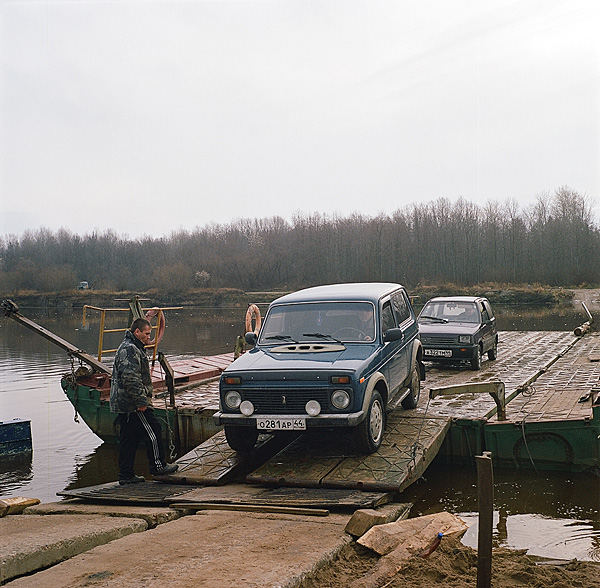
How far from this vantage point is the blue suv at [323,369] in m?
7.68

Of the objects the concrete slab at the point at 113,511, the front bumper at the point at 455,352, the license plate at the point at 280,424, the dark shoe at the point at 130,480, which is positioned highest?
the license plate at the point at 280,424

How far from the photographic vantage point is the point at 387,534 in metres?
5.61

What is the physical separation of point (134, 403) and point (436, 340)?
9152 millimetres

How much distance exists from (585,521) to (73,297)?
224ft

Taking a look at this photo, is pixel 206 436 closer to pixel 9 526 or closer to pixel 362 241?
pixel 9 526

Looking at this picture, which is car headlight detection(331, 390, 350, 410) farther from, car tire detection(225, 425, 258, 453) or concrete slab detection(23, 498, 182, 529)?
concrete slab detection(23, 498, 182, 529)

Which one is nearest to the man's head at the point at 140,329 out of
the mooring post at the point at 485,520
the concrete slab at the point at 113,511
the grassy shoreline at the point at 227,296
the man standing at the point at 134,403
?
the man standing at the point at 134,403

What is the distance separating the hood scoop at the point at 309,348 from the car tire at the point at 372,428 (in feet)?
2.61

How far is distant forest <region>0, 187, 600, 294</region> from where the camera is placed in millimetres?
73625

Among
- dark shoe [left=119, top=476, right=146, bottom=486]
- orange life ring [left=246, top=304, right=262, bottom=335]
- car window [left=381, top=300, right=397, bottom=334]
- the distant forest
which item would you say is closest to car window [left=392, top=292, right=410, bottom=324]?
car window [left=381, top=300, right=397, bottom=334]

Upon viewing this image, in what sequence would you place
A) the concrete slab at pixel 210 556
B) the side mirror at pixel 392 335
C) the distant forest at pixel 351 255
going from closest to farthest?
the concrete slab at pixel 210 556 < the side mirror at pixel 392 335 < the distant forest at pixel 351 255

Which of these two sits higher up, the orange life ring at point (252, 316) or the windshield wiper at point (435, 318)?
the orange life ring at point (252, 316)

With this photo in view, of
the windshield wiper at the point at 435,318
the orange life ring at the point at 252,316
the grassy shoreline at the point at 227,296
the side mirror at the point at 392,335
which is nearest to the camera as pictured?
the side mirror at the point at 392,335

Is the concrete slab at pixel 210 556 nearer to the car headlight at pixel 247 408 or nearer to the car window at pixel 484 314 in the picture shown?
the car headlight at pixel 247 408
